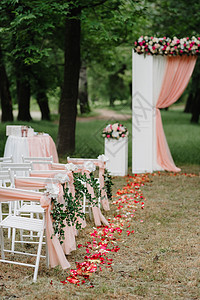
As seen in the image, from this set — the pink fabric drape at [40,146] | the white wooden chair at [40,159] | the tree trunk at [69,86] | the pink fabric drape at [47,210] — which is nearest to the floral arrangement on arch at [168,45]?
the tree trunk at [69,86]

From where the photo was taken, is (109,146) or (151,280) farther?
(109,146)

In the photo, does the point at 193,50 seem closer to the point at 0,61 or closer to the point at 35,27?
the point at 35,27

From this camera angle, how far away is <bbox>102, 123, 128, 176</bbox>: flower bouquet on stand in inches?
367

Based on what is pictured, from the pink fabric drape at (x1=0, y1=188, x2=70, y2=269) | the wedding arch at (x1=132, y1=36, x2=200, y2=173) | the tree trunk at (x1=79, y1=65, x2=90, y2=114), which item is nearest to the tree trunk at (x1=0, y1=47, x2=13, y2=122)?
the wedding arch at (x1=132, y1=36, x2=200, y2=173)

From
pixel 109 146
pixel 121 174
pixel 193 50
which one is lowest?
pixel 121 174

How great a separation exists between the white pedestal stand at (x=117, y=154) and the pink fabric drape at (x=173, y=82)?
99 cm

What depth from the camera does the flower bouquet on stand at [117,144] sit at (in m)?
9.31

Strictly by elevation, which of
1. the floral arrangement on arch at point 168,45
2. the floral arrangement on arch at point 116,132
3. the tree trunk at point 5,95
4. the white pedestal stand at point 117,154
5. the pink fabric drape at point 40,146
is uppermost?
the floral arrangement on arch at point 168,45

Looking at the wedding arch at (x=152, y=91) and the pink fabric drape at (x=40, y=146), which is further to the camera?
the wedding arch at (x=152, y=91)

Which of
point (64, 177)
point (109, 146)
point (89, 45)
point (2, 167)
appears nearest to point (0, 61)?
point (89, 45)

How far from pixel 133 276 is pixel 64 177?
122 cm

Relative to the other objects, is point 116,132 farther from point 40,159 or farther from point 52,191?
point 52,191

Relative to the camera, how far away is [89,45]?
580 inches

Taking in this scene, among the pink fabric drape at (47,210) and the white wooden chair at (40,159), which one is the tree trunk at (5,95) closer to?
the white wooden chair at (40,159)
